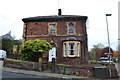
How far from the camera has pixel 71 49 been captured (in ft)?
67.9

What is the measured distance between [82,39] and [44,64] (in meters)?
8.63

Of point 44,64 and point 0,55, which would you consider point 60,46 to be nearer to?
point 44,64

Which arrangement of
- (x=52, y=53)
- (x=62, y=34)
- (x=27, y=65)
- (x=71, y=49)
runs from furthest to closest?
(x=62, y=34)
(x=52, y=53)
(x=71, y=49)
(x=27, y=65)

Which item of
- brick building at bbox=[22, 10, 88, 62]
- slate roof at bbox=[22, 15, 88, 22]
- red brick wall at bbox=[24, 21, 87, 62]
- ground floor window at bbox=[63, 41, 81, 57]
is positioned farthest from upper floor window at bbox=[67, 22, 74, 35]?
ground floor window at bbox=[63, 41, 81, 57]

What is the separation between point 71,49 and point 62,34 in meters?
3.08

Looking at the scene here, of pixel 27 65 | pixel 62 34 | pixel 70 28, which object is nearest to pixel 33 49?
pixel 27 65

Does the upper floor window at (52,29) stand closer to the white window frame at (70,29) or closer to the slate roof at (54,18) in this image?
the slate roof at (54,18)

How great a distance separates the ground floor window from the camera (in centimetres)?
2042

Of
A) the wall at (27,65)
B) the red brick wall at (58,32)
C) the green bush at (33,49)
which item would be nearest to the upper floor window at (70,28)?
the red brick wall at (58,32)

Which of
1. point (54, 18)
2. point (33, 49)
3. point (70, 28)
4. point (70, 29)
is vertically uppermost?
point (54, 18)

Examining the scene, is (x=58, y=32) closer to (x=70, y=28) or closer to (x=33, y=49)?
(x=70, y=28)

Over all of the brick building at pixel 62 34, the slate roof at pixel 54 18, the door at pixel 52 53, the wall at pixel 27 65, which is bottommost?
the wall at pixel 27 65

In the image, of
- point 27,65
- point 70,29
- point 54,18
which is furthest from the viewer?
point 54,18

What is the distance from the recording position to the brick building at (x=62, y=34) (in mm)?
20641
